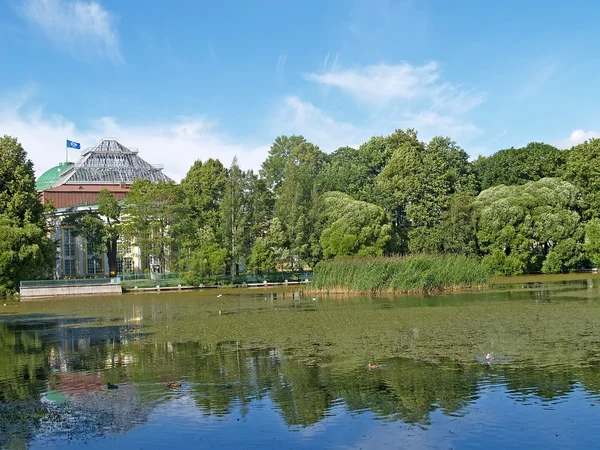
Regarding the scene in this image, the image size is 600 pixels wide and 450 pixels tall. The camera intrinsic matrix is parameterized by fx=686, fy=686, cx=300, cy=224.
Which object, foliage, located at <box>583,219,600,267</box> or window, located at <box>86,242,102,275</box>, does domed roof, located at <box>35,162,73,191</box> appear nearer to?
window, located at <box>86,242,102,275</box>

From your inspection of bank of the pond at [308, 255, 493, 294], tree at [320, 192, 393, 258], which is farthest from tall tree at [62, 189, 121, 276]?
bank of the pond at [308, 255, 493, 294]

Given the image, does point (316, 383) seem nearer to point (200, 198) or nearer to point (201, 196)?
point (200, 198)

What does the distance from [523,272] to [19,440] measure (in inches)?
2501

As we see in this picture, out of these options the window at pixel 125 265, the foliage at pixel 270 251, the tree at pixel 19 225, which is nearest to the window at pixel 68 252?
the window at pixel 125 265

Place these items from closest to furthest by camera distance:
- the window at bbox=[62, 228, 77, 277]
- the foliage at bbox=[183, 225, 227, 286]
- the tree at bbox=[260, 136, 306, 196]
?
the foliage at bbox=[183, 225, 227, 286]
the window at bbox=[62, 228, 77, 277]
the tree at bbox=[260, 136, 306, 196]

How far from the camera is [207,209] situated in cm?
7631

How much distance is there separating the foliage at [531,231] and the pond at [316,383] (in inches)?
1503

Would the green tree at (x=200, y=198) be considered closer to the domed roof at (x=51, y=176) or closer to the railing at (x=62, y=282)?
the railing at (x=62, y=282)

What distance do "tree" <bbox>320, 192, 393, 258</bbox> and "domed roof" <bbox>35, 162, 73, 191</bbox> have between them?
55.0m

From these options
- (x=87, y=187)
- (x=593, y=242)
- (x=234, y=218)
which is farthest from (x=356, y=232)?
(x=87, y=187)

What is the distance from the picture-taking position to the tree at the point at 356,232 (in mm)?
65312

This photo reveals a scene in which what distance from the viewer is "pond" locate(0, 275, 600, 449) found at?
467 inches

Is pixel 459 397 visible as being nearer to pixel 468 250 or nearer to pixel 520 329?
pixel 520 329

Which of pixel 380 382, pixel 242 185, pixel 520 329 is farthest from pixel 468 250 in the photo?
pixel 380 382
